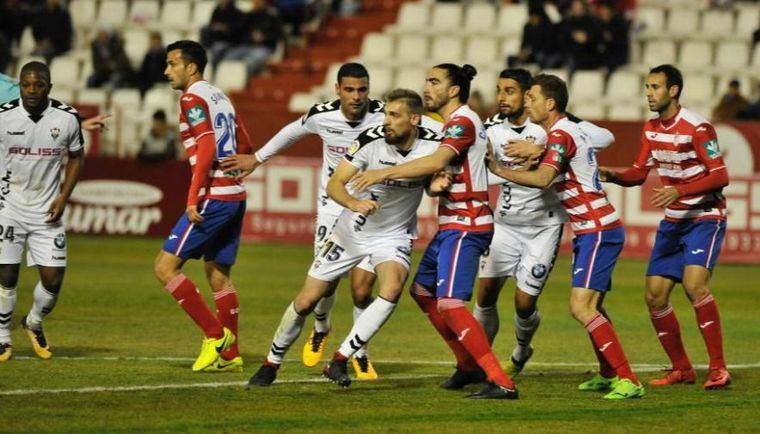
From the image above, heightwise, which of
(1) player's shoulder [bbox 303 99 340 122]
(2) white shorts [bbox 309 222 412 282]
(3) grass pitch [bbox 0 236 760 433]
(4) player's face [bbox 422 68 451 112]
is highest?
(4) player's face [bbox 422 68 451 112]

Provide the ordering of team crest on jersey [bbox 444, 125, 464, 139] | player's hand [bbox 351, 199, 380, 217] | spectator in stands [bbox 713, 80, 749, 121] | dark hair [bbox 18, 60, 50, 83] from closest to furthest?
player's hand [bbox 351, 199, 380, 217] → team crest on jersey [bbox 444, 125, 464, 139] → dark hair [bbox 18, 60, 50, 83] → spectator in stands [bbox 713, 80, 749, 121]

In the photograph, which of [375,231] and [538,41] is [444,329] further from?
[538,41]

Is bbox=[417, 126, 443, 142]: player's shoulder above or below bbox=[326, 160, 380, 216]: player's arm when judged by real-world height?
above

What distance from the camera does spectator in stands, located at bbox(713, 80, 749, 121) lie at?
2439cm

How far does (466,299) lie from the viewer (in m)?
10.7

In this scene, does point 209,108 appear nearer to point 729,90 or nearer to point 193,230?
point 193,230

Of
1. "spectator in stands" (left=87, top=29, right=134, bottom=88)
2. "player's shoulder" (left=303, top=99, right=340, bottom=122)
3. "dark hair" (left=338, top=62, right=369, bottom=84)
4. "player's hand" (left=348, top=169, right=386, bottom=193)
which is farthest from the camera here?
"spectator in stands" (left=87, top=29, right=134, bottom=88)

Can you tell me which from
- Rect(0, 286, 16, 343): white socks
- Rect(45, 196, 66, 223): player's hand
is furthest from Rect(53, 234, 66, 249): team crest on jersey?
Rect(0, 286, 16, 343): white socks

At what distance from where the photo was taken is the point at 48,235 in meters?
12.6

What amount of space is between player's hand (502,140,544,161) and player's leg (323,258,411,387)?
1.11 meters

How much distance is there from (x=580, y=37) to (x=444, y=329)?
51.5 ft

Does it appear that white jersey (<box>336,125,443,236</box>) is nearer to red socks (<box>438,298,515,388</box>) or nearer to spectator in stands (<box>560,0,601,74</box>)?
red socks (<box>438,298,515,388</box>)

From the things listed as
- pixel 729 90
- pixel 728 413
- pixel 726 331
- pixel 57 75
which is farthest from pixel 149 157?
pixel 728 413

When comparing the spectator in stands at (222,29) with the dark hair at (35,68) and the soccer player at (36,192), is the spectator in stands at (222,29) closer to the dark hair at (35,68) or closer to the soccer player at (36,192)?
the soccer player at (36,192)
